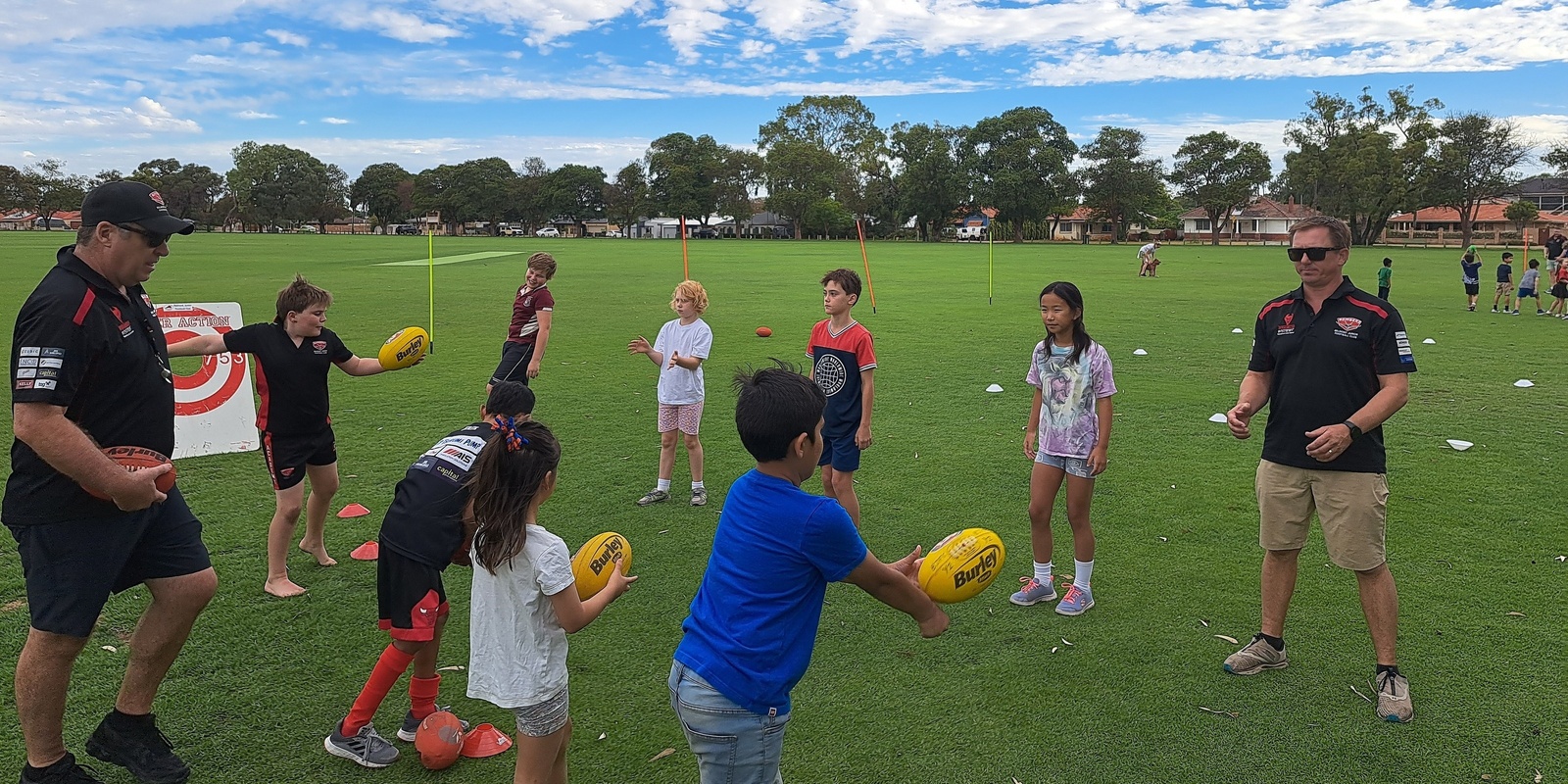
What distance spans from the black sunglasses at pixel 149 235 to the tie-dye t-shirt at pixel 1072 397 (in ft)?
14.5

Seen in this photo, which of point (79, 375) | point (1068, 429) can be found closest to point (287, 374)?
point (79, 375)

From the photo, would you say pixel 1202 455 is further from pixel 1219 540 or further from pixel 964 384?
pixel 964 384

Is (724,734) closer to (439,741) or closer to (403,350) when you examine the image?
(439,741)

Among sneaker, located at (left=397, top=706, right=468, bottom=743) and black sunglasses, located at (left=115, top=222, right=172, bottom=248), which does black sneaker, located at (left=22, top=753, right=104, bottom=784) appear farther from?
black sunglasses, located at (left=115, top=222, right=172, bottom=248)

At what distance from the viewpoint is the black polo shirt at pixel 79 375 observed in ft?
11.0

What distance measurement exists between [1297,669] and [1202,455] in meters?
4.65

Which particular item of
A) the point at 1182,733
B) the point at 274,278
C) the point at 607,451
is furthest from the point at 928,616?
the point at 274,278

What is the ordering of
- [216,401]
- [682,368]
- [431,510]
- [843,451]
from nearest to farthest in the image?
[431,510] < [843,451] < [682,368] < [216,401]

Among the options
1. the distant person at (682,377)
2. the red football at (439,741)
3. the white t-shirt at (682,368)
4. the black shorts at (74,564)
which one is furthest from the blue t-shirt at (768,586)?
the white t-shirt at (682,368)

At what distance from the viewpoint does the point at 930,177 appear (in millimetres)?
102062

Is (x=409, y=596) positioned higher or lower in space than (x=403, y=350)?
lower

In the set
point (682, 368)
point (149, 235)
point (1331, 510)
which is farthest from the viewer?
point (682, 368)

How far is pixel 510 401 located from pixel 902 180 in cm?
10673

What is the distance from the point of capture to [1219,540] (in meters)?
6.77
